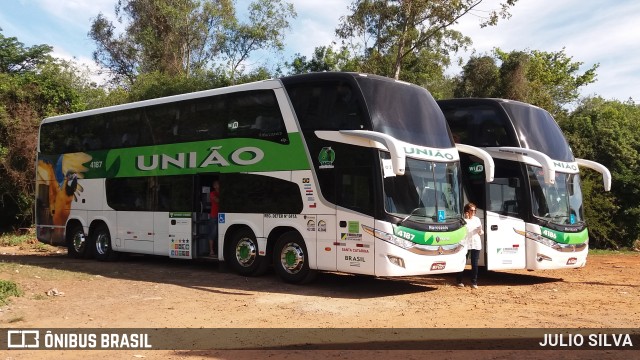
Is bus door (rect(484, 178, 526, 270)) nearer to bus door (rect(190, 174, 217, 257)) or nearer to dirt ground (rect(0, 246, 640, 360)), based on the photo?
dirt ground (rect(0, 246, 640, 360))

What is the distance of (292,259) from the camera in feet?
40.0

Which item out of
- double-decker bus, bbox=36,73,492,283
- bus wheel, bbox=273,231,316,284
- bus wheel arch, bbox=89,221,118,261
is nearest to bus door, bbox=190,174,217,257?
double-decker bus, bbox=36,73,492,283

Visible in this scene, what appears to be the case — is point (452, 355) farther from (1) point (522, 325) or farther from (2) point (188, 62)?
(2) point (188, 62)

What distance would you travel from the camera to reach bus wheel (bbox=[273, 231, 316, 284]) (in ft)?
39.2

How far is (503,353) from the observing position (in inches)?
268

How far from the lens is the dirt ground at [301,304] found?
23.6 feet

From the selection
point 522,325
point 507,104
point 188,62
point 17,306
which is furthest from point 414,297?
point 188,62

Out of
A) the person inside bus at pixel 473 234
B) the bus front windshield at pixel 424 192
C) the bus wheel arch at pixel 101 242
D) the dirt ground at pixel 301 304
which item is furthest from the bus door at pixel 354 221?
the bus wheel arch at pixel 101 242

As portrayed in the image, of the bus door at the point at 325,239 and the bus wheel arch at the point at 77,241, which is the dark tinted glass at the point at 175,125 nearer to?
the bus door at the point at 325,239

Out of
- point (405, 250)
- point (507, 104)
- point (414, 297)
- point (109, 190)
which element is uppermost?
point (507, 104)

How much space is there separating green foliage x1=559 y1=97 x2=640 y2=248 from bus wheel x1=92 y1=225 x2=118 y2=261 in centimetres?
1697

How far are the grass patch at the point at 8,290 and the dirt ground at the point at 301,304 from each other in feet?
0.63

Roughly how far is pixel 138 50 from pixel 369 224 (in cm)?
3196

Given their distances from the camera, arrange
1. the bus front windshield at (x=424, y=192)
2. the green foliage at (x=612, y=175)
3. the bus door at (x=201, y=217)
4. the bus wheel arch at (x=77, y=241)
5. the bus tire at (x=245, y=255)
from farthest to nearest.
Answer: the green foliage at (x=612, y=175)
the bus wheel arch at (x=77, y=241)
the bus door at (x=201, y=217)
the bus tire at (x=245, y=255)
the bus front windshield at (x=424, y=192)
